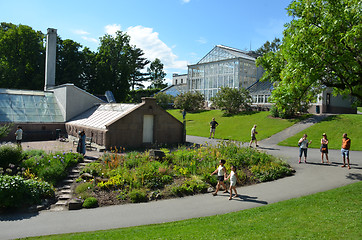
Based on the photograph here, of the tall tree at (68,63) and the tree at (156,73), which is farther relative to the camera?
the tree at (156,73)

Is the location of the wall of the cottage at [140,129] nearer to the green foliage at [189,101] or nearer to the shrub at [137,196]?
the shrub at [137,196]

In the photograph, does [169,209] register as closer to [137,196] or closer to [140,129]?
[137,196]

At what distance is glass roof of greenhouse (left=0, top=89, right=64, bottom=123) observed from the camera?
23.8 metres

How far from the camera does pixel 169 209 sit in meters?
9.33

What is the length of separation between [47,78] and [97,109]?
35.3ft

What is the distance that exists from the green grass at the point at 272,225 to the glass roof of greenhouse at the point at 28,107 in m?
20.2

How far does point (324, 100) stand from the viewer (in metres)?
35.6

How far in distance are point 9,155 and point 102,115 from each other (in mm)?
10364

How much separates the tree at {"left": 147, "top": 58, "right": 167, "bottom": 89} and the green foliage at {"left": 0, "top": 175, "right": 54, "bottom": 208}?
7018cm

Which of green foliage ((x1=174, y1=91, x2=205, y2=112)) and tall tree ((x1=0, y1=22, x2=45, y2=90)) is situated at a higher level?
tall tree ((x1=0, y1=22, x2=45, y2=90))

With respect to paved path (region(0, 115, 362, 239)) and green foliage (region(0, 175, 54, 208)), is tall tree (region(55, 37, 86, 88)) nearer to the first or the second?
green foliage (region(0, 175, 54, 208))

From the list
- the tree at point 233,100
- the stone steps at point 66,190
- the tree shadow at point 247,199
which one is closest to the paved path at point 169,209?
the tree shadow at point 247,199

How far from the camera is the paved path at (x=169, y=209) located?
7.92 metres

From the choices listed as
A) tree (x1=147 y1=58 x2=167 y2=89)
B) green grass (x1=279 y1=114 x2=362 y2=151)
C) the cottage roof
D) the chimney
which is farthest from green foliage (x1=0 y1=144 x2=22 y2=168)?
tree (x1=147 y1=58 x2=167 y2=89)
